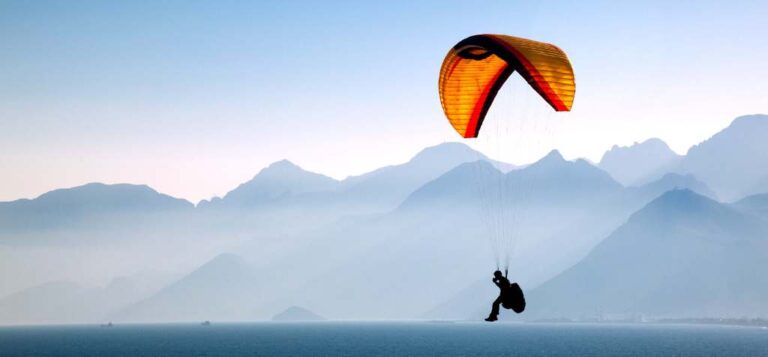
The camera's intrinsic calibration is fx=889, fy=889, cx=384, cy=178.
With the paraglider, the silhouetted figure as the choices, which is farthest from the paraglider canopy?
the silhouetted figure

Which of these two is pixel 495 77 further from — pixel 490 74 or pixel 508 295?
pixel 508 295

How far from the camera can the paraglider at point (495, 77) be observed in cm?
3466

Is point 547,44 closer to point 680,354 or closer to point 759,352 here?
point 680,354

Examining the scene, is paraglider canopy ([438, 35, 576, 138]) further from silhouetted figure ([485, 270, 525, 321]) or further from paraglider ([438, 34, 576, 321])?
silhouetted figure ([485, 270, 525, 321])

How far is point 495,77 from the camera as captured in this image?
40.9 m

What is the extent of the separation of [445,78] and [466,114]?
198 centimetres

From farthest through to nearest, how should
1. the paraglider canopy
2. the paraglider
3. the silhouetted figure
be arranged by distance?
the paraglider canopy, the paraglider, the silhouetted figure

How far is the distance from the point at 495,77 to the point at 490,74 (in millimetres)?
335

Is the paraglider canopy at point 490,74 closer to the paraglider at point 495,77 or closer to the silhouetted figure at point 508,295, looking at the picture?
the paraglider at point 495,77

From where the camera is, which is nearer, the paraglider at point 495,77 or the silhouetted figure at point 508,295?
the silhouetted figure at point 508,295

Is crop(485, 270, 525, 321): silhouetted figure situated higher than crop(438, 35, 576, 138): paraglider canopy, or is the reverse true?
crop(438, 35, 576, 138): paraglider canopy

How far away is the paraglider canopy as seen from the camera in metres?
34.9

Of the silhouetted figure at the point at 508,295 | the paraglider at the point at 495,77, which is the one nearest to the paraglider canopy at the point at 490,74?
the paraglider at the point at 495,77

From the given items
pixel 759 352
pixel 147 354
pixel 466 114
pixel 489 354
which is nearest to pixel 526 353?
pixel 489 354
